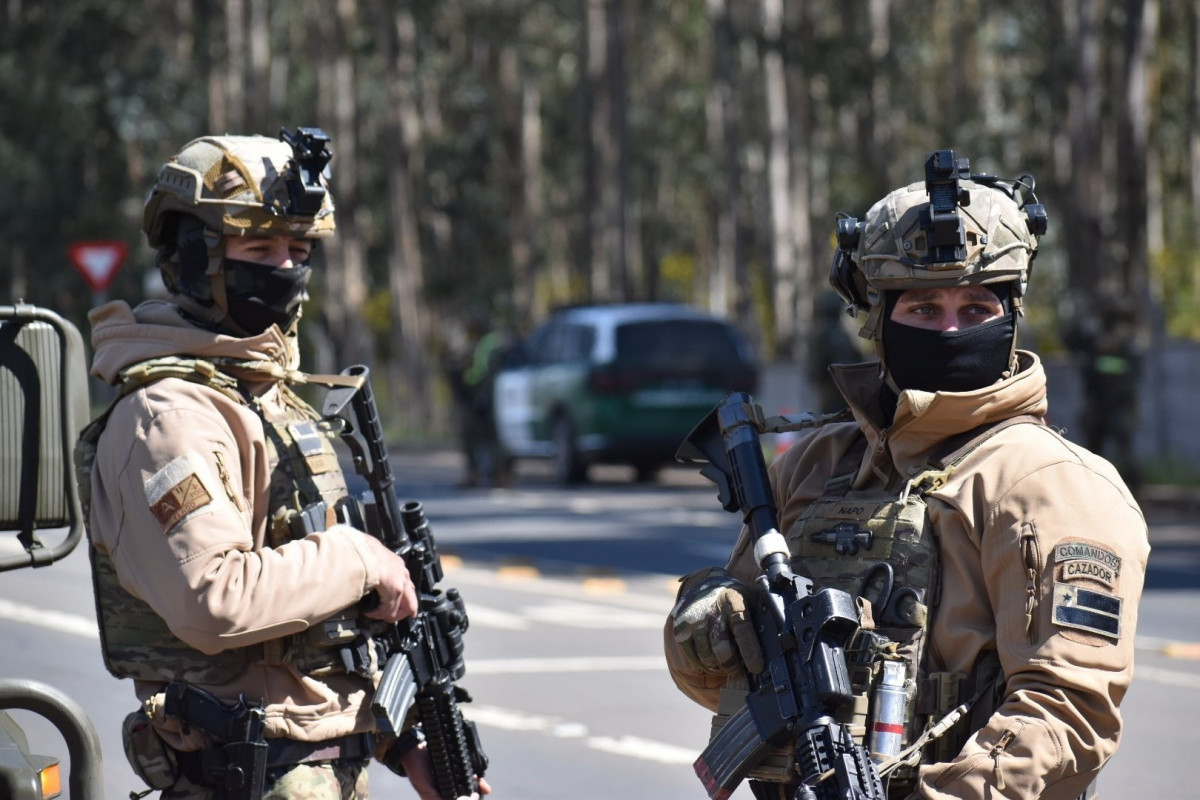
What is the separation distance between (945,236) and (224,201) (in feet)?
4.57

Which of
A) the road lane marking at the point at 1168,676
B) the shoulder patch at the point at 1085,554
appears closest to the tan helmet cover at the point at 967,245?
the shoulder patch at the point at 1085,554

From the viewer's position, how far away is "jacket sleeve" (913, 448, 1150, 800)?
2.65 metres

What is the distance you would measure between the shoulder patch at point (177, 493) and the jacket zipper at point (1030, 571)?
1.36 meters

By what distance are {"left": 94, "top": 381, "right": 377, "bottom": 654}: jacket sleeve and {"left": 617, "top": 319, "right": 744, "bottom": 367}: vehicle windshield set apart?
16.3 m

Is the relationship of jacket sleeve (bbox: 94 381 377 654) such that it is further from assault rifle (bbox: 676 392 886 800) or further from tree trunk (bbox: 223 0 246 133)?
tree trunk (bbox: 223 0 246 133)

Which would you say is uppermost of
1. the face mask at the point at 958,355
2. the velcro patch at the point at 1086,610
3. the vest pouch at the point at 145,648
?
the face mask at the point at 958,355

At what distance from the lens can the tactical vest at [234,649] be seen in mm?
3355

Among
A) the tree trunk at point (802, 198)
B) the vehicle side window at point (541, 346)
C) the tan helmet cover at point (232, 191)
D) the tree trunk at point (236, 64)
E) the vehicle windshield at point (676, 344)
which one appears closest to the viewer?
the tan helmet cover at point (232, 191)

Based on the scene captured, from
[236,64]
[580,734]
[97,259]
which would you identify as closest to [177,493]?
[580,734]

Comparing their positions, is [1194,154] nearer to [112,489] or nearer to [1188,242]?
→ [1188,242]

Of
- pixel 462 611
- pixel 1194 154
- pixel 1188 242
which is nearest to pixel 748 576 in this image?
pixel 462 611

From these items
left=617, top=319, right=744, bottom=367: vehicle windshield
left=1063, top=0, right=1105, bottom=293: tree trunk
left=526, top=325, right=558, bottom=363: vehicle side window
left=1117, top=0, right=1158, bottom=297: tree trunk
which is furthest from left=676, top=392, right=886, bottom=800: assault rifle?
left=1117, top=0, right=1158, bottom=297: tree trunk

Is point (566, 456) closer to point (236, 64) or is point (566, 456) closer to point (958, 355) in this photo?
point (958, 355)

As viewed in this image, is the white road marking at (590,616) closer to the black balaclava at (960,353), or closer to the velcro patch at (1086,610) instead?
the black balaclava at (960,353)
